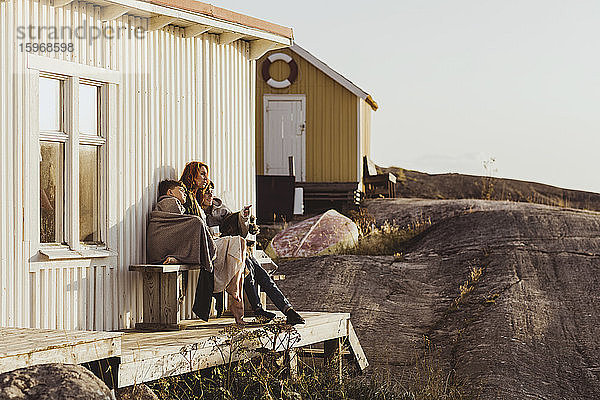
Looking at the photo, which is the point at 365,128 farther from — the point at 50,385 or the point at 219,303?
the point at 50,385

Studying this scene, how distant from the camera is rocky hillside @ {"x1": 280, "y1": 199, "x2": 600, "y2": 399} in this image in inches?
428

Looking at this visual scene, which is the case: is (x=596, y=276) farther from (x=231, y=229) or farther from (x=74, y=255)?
(x=74, y=255)

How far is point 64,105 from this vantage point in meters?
7.61

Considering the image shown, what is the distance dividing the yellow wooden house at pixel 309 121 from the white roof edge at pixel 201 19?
44.6 ft

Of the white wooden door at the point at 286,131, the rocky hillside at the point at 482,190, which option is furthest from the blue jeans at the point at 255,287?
the rocky hillside at the point at 482,190

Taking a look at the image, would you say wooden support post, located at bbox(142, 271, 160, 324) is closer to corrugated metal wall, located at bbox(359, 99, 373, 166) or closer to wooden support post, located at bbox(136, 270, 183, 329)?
wooden support post, located at bbox(136, 270, 183, 329)

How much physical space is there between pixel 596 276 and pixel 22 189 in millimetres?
10155

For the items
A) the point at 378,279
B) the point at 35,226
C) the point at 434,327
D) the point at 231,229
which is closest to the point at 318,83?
the point at 378,279

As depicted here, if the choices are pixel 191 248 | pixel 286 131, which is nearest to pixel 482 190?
pixel 286 131

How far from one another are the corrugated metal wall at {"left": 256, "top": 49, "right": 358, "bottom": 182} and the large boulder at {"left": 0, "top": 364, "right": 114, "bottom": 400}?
18813 millimetres

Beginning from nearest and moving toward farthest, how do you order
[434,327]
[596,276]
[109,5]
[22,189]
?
[22,189] < [109,5] < [434,327] < [596,276]

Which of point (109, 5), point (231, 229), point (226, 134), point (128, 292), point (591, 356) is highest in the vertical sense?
point (109, 5)

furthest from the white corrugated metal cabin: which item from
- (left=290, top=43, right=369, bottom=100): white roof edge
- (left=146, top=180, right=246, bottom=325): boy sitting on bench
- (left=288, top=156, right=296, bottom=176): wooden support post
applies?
(left=288, top=156, right=296, bottom=176): wooden support post

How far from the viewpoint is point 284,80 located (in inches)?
939
